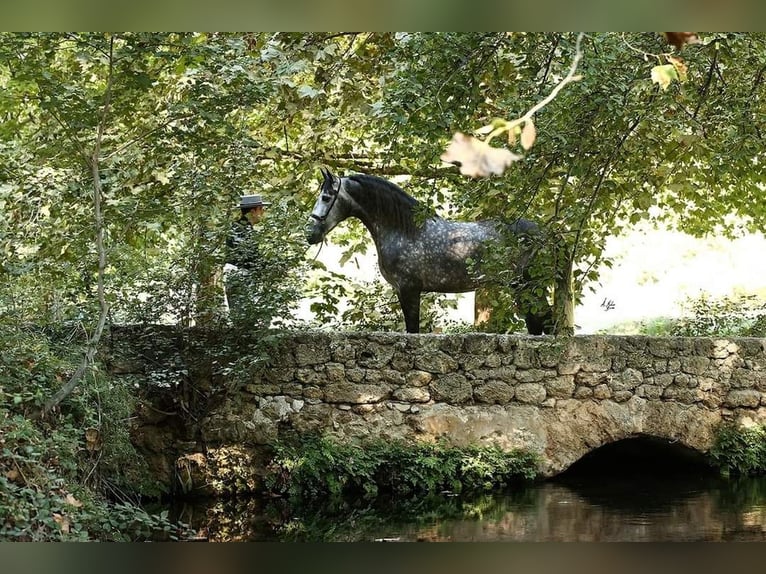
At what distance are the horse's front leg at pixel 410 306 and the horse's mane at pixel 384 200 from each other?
0.56m

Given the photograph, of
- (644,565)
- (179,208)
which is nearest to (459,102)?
(179,208)

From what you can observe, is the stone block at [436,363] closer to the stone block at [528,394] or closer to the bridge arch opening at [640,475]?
the stone block at [528,394]

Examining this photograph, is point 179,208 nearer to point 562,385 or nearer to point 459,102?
point 459,102

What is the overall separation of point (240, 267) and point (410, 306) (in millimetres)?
1580

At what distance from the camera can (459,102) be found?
18.8ft

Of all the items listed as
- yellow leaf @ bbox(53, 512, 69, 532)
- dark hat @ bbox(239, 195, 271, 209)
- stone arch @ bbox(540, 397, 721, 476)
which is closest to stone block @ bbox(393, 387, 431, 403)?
stone arch @ bbox(540, 397, 721, 476)

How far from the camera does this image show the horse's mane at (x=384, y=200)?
8453mm

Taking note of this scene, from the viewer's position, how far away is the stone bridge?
26.6 ft

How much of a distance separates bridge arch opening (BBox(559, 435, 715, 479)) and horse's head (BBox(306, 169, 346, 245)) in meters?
3.37

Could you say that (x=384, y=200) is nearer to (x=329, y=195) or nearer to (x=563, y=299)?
(x=329, y=195)

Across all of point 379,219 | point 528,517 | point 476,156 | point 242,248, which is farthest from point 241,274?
point 476,156

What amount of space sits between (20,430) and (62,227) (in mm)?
3599
